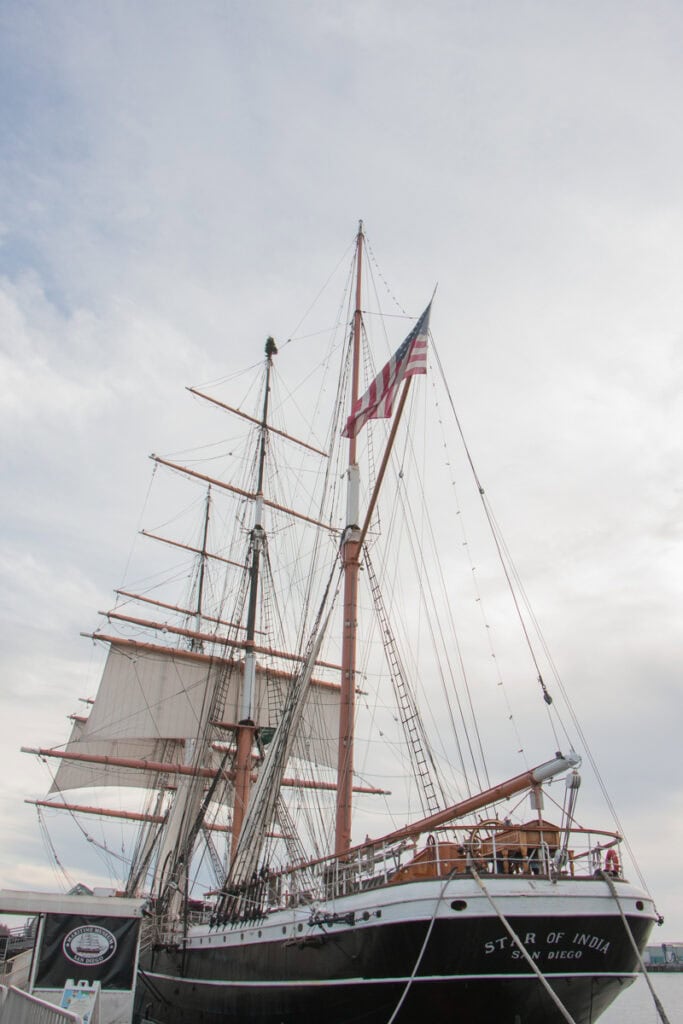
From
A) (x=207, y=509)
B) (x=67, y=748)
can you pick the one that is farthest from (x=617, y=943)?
(x=207, y=509)

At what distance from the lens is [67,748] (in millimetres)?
43750

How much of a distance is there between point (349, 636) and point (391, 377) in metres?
7.48

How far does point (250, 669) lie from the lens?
35688 mm

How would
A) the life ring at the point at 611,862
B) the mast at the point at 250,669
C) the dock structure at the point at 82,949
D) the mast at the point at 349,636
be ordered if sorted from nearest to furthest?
the life ring at the point at 611,862, the dock structure at the point at 82,949, the mast at the point at 349,636, the mast at the point at 250,669

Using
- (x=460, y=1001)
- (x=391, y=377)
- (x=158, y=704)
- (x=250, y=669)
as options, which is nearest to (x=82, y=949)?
(x=460, y=1001)

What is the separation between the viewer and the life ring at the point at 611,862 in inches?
571

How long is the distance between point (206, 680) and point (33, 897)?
2692 cm

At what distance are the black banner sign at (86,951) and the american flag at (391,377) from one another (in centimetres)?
1461

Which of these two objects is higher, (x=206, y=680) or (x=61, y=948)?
(x=206, y=680)

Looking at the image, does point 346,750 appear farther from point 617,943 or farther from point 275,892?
point 617,943

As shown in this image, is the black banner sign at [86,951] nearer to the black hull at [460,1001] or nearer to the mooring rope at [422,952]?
the black hull at [460,1001]

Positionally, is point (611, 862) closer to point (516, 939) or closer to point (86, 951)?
point (516, 939)

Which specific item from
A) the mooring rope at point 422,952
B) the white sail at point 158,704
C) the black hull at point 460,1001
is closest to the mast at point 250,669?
the white sail at point 158,704

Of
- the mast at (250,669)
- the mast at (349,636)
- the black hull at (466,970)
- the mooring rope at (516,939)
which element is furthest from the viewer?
the mast at (250,669)
